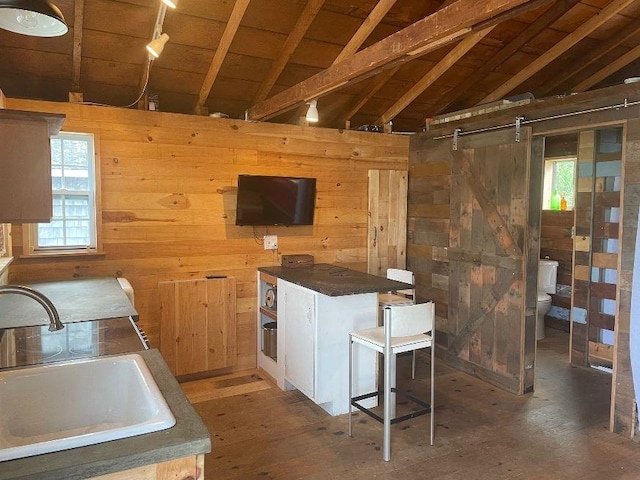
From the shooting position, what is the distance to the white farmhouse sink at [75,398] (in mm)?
1431

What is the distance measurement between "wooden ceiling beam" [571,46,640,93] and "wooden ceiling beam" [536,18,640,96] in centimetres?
10

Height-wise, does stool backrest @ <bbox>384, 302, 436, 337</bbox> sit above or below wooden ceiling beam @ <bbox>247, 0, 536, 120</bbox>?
below

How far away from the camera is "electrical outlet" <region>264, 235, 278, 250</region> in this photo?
438cm

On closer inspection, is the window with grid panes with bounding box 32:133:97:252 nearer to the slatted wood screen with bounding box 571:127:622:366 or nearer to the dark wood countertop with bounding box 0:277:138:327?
the dark wood countertop with bounding box 0:277:138:327

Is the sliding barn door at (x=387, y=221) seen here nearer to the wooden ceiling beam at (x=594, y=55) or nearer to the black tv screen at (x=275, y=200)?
the black tv screen at (x=275, y=200)

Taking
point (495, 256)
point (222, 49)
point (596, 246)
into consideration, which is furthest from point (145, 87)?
point (596, 246)

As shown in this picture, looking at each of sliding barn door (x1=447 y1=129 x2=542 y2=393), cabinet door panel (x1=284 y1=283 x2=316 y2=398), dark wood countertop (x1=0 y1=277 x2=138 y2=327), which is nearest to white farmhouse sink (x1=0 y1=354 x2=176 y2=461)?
dark wood countertop (x1=0 y1=277 x2=138 y2=327)

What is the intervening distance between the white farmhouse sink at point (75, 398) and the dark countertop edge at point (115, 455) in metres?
0.18

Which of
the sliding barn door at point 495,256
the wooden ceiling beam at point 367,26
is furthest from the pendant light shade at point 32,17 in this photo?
the sliding barn door at point 495,256

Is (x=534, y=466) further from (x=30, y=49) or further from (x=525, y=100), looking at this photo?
(x=30, y=49)

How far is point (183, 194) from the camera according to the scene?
401 cm

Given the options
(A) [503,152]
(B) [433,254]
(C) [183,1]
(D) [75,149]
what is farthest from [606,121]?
(D) [75,149]

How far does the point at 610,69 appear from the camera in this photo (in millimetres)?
4117

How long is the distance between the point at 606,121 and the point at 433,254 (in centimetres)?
196
